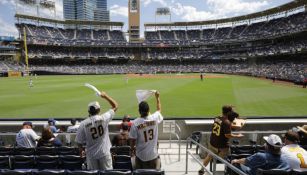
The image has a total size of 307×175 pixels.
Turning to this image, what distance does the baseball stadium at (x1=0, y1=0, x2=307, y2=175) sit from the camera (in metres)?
5.82

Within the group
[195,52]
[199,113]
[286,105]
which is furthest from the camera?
[195,52]

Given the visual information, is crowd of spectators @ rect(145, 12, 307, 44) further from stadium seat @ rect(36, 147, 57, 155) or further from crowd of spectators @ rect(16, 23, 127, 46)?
stadium seat @ rect(36, 147, 57, 155)

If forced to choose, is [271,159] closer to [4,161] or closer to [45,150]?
[45,150]

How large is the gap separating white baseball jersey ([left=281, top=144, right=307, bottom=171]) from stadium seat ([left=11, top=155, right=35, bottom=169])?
5.23 m

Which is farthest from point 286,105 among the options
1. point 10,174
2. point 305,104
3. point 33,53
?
point 33,53

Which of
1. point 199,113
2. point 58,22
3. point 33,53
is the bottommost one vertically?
point 199,113

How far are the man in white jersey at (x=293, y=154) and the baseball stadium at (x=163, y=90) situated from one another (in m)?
0.02

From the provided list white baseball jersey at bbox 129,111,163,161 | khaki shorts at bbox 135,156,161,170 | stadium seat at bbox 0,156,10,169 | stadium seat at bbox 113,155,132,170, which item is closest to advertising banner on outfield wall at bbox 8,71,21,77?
stadium seat at bbox 0,156,10,169

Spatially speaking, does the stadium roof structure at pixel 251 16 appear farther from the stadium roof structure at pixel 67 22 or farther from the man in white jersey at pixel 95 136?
the man in white jersey at pixel 95 136

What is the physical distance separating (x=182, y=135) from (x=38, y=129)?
5.95 metres

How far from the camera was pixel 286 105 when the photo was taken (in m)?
20.8

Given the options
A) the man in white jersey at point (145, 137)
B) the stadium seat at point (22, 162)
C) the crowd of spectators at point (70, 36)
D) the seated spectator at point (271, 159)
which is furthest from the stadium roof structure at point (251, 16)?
the stadium seat at point (22, 162)

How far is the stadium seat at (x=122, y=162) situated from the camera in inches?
230

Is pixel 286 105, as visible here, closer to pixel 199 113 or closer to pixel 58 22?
pixel 199 113
